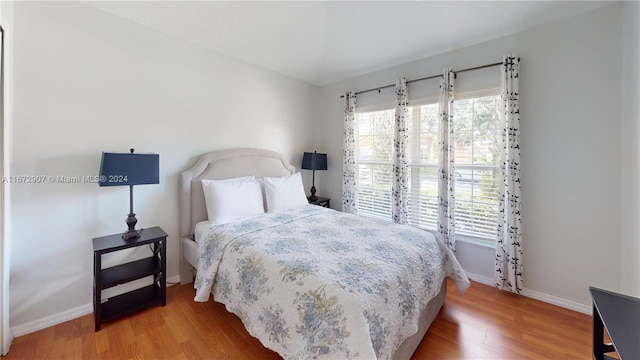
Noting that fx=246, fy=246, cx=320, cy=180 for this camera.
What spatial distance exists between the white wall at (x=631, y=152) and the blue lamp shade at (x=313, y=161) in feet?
9.89

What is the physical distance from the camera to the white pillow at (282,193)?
283 centimetres

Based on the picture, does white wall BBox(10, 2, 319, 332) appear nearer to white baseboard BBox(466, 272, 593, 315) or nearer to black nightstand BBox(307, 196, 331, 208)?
black nightstand BBox(307, 196, 331, 208)

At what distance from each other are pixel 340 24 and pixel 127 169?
2529 millimetres

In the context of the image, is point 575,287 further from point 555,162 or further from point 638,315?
point 638,315

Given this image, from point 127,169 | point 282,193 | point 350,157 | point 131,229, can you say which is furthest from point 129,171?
point 350,157

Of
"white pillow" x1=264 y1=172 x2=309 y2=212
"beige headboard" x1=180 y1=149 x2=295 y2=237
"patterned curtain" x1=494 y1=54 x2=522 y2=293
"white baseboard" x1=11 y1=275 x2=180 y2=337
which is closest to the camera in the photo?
"white baseboard" x1=11 y1=275 x2=180 y2=337

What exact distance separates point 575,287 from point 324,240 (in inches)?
89.4

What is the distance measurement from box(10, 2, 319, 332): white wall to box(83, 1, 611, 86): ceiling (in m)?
0.22

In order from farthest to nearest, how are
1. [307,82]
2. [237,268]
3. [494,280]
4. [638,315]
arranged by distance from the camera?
[307,82] < [494,280] < [237,268] < [638,315]

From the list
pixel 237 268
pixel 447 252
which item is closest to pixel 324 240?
pixel 237 268

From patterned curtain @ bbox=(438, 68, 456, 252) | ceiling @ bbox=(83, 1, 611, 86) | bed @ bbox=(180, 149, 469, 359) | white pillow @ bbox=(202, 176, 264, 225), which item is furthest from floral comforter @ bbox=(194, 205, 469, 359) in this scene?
ceiling @ bbox=(83, 1, 611, 86)

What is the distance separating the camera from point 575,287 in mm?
2162

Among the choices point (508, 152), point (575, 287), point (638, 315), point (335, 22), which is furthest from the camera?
point (335, 22)

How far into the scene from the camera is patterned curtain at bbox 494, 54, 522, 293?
234 cm
